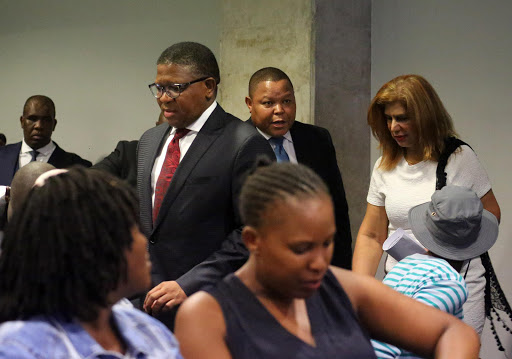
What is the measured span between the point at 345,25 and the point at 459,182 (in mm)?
2034

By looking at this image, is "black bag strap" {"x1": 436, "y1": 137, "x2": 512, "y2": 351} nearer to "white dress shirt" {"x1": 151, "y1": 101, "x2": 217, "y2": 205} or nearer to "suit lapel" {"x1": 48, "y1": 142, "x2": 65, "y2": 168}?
"white dress shirt" {"x1": 151, "y1": 101, "x2": 217, "y2": 205}

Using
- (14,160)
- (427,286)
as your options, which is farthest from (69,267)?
(14,160)

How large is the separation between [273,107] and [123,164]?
107 cm

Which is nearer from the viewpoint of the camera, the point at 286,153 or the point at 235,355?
the point at 235,355

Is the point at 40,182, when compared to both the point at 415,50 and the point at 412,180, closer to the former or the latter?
the point at 412,180

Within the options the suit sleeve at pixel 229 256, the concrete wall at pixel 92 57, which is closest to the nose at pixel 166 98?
the suit sleeve at pixel 229 256

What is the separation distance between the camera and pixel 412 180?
3.40 meters

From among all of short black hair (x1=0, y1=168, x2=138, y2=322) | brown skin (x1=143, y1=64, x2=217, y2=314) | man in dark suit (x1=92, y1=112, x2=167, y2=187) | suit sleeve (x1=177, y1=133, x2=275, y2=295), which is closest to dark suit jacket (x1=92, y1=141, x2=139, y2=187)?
man in dark suit (x1=92, y1=112, x2=167, y2=187)

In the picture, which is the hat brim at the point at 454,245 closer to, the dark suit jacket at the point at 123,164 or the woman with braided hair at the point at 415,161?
the woman with braided hair at the point at 415,161

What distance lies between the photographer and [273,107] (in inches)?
166

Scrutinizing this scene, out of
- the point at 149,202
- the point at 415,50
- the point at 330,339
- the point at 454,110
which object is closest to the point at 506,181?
the point at 454,110

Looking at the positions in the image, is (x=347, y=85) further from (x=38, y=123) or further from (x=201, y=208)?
(x=201, y=208)

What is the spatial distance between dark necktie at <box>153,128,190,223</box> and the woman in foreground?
127 cm

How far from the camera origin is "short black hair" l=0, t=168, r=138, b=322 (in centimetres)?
137
